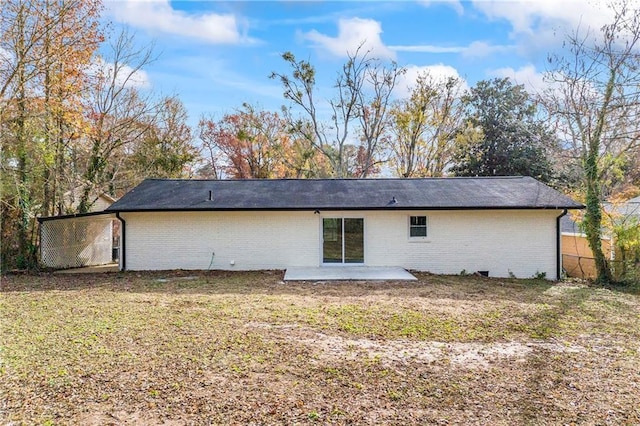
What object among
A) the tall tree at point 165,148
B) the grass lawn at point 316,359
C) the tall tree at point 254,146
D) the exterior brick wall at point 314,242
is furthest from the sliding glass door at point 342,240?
the tall tree at point 254,146

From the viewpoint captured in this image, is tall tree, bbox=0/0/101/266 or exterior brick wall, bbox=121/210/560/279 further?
exterior brick wall, bbox=121/210/560/279

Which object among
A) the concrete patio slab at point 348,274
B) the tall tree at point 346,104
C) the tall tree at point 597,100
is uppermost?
the tall tree at point 346,104

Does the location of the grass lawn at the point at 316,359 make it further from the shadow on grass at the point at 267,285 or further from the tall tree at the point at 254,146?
the tall tree at the point at 254,146

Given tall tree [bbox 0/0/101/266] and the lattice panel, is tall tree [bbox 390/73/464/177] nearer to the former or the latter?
the lattice panel

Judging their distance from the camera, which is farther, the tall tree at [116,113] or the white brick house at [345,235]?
the tall tree at [116,113]

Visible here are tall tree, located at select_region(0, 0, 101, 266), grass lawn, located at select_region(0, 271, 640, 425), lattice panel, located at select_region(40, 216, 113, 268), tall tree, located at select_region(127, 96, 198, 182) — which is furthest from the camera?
tall tree, located at select_region(127, 96, 198, 182)

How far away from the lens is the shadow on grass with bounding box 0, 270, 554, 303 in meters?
9.57

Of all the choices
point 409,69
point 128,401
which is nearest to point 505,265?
point 128,401

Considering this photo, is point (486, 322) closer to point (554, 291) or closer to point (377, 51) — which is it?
point (554, 291)

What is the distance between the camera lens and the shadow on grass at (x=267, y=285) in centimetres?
957

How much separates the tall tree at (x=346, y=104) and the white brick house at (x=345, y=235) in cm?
1453

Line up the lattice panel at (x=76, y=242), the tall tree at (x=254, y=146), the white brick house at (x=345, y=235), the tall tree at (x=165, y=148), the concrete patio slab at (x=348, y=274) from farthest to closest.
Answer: the tall tree at (x=254, y=146) → the tall tree at (x=165, y=148) → the lattice panel at (x=76, y=242) → the white brick house at (x=345, y=235) → the concrete patio slab at (x=348, y=274)

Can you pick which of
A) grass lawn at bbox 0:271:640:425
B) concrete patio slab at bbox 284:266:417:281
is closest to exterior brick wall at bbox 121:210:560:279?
concrete patio slab at bbox 284:266:417:281

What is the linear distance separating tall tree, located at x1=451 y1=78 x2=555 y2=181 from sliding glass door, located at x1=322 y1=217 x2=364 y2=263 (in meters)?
16.9
